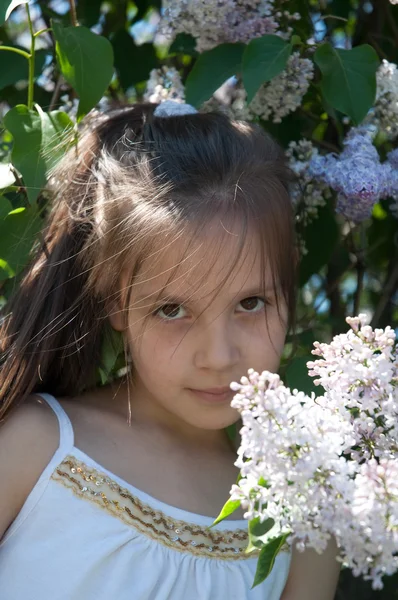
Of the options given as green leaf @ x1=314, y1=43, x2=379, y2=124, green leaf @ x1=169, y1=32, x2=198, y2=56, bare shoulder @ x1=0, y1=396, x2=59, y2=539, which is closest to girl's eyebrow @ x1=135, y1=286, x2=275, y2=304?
bare shoulder @ x1=0, y1=396, x2=59, y2=539

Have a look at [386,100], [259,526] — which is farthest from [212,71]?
[259,526]

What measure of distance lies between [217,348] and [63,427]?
0.28 meters

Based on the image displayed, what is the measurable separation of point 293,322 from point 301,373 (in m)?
0.13

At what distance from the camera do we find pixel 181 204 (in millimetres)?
1185

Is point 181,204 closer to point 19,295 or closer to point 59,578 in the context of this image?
point 19,295

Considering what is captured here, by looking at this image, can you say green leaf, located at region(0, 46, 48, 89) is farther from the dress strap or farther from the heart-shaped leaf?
the dress strap

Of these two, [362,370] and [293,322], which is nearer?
[362,370]

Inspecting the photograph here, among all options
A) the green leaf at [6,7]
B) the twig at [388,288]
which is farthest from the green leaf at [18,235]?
the twig at [388,288]

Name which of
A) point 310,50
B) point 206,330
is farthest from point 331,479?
point 310,50

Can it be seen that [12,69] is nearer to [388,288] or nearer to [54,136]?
[54,136]

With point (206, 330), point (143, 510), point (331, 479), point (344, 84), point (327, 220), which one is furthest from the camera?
point (327, 220)

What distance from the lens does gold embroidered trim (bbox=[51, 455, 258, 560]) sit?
3.98 ft

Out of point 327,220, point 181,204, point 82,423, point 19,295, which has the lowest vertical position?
point 327,220

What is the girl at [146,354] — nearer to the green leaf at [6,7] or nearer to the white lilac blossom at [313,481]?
the green leaf at [6,7]
